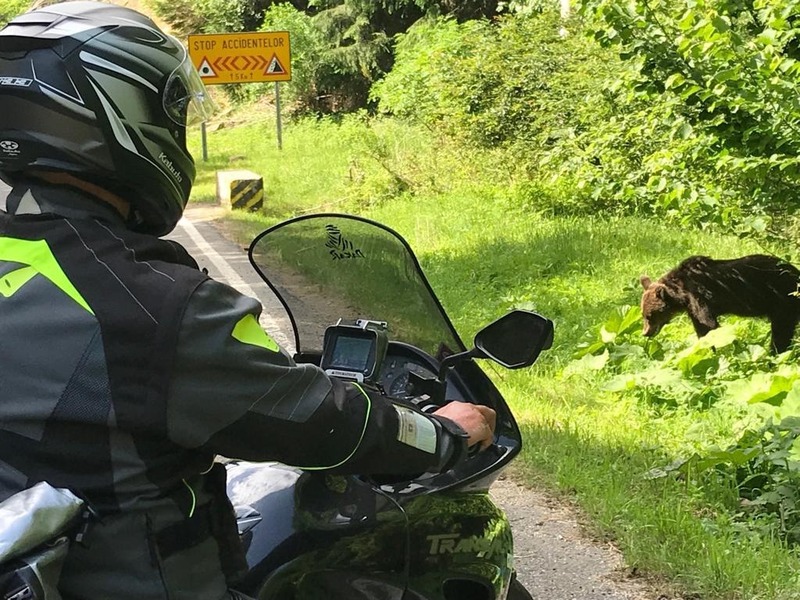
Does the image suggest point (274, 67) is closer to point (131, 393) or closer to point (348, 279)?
point (348, 279)

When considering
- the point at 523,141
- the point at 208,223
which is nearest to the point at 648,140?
the point at 523,141

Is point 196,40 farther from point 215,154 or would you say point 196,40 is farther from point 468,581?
point 468,581

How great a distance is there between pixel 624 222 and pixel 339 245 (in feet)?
34.4

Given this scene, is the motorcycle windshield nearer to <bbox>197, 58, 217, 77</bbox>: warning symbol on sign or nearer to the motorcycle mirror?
the motorcycle mirror

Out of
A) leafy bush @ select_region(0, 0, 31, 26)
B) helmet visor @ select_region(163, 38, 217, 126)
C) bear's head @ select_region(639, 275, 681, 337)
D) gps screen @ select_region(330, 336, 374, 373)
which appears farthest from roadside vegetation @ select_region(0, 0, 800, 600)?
leafy bush @ select_region(0, 0, 31, 26)

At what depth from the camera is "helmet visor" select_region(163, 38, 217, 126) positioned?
1.81m

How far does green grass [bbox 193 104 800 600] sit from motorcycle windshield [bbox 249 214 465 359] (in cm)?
207

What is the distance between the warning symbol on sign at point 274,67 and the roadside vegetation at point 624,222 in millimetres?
2250

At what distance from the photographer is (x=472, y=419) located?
2059 mm

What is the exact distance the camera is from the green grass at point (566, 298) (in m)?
4.06

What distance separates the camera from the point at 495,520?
2279 millimetres

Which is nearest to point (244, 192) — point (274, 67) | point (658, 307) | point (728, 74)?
point (274, 67)

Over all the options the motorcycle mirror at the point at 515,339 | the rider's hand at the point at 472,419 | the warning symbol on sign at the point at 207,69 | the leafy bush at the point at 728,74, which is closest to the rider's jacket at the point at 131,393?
the rider's hand at the point at 472,419

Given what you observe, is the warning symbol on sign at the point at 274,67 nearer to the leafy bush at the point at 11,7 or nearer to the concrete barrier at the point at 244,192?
the concrete barrier at the point at 244,192
